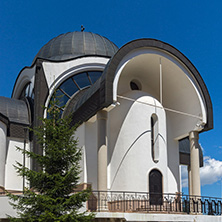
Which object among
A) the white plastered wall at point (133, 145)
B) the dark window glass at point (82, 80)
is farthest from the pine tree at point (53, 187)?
the dark window glass at point (82, 80)

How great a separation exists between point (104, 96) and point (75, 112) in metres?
3.42

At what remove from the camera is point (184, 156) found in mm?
23609

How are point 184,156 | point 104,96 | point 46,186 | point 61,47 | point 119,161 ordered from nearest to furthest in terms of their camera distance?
point 46,186
point 104,96
point 119,161
point 184,156
point 61,47

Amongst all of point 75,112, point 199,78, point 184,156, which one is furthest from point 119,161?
point 184,156

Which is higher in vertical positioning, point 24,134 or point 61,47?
point 61,47

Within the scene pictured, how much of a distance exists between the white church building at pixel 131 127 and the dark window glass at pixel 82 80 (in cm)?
6

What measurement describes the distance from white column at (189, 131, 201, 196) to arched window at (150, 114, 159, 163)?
166cm

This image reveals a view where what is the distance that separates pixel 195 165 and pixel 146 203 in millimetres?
3076

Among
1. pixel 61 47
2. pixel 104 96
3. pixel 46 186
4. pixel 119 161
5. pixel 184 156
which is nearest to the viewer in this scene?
pixel 46 186

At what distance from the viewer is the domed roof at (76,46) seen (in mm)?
25208

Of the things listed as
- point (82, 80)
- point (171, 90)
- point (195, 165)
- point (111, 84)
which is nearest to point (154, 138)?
point (195, 165)

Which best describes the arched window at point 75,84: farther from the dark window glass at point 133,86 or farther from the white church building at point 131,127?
the dark window glass at point 133,86

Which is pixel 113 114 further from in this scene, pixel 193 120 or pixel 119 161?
pixel 193 120

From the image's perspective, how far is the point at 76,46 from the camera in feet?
83.4
